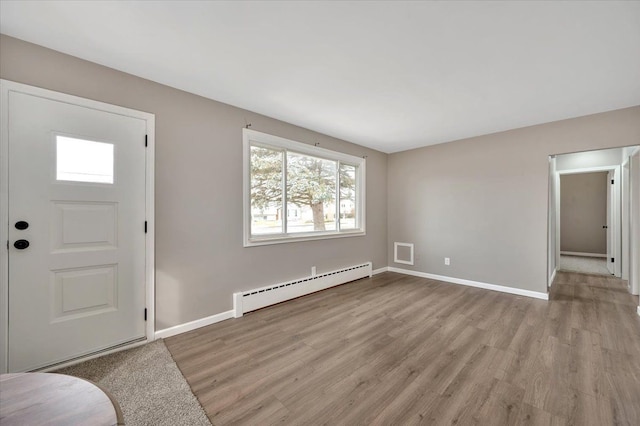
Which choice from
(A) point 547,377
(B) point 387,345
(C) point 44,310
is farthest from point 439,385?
(C) point 44,310

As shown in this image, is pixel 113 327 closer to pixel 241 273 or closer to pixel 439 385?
pixel 241 273

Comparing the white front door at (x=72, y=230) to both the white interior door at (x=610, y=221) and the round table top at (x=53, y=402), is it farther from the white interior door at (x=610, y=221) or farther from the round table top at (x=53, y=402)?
the white interior door at (x=610, y=221)

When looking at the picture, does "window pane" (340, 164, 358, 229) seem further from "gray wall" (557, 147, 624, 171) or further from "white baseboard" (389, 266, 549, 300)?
"gray wall" (557, 147, 624, 171)

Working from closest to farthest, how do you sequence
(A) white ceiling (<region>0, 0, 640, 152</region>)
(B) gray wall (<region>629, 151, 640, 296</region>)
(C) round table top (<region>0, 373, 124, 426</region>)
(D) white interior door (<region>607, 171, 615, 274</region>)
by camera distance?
(C) round table top (<region>0, 373, 124, 426</region>) → (A) white ceiling (<region>0, 0, 640, 152</region>) → (B) gray wall (<region>629, 151, 640, 296</region>) → (D) white interior door (<region>607, 171, 615, 274</region>)

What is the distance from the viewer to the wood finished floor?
1.66 metres

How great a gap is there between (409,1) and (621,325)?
156 inches

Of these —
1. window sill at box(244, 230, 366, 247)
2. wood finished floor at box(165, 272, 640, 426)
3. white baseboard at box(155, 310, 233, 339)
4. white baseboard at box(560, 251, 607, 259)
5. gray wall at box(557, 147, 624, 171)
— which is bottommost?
wood finished floor at box(165, 272, 640, 426)

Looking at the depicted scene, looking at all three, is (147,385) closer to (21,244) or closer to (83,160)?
(21,244)

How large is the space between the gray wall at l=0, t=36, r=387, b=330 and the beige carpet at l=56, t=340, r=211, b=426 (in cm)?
43

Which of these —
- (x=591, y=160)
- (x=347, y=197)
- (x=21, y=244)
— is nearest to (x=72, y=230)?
(x=21, y=244)

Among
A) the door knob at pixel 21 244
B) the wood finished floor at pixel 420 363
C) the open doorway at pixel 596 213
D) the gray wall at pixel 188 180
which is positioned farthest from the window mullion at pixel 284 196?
the open doorway at pixel 596 213

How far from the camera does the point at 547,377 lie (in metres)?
1.98

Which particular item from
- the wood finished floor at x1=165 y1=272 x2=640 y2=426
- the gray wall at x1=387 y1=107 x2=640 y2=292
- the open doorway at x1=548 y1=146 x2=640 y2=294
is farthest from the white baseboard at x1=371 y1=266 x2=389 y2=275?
the open doorway at x1=548 y1=146 x2=640 y2=294

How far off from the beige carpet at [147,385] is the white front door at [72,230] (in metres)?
0.21
